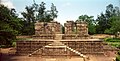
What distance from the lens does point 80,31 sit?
2192 cm

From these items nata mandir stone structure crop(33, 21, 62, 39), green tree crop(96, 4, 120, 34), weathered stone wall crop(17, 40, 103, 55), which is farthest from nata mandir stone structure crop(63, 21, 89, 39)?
green tree crop(96, 4, 120, 34)

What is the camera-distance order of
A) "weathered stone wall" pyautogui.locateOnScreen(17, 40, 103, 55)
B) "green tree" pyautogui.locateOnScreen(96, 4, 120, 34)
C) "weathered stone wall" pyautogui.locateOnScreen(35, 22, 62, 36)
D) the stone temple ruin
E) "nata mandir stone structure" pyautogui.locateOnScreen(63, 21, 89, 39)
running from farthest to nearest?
"green tree" pyautogui.locateOnScreen(96, 4, 120, 34) < "weathered stone wall" pyautogui.locateOnScreen(35, 22, 62, 36) < "nata mandir stone structure" pyautogui.locateOnScreen(63, 21, 89, 39) < "weathered stone wall" pyautogui.locateOnScreen(17, 40, 103, 55) < the stone temple ruin

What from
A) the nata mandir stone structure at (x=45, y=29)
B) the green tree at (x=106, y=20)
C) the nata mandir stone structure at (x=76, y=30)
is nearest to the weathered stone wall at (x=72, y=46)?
the nata mandir stone structure at (x=76, y=30)

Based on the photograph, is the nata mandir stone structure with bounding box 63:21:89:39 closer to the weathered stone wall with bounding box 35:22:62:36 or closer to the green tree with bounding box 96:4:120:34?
the weathered stone wall with bounding box 35:22:62:36

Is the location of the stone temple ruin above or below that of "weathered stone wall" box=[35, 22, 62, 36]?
below

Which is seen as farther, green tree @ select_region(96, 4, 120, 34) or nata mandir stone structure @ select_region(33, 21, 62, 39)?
green tree @ select_region(96, 4, 120, 34)

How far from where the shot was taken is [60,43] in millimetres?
18500

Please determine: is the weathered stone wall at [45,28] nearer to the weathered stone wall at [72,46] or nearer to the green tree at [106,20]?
the weathered stone wall at [72,46]

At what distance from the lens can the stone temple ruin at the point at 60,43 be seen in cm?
1741

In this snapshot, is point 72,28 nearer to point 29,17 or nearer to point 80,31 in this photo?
point 80,31

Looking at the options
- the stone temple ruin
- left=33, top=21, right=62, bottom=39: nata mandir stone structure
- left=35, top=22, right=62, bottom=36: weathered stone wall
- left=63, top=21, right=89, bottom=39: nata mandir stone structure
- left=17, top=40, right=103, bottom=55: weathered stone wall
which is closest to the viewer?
the stone temple ruin

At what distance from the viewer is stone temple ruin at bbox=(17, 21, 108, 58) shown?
17.4 metres

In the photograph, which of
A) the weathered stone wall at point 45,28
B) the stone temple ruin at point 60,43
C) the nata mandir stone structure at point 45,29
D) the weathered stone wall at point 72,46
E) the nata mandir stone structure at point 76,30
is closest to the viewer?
the stone temple ruin at point 60,43

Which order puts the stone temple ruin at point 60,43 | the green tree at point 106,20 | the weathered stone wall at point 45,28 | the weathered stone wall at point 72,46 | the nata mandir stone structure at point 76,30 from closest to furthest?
the stone temple ruin at point 60,43 → the weathered stone wall at point 72,46 → the nata mandir stone structure at point 76,30 → the weathered stone wall at point 45,28 → the green tree at point 106,20
